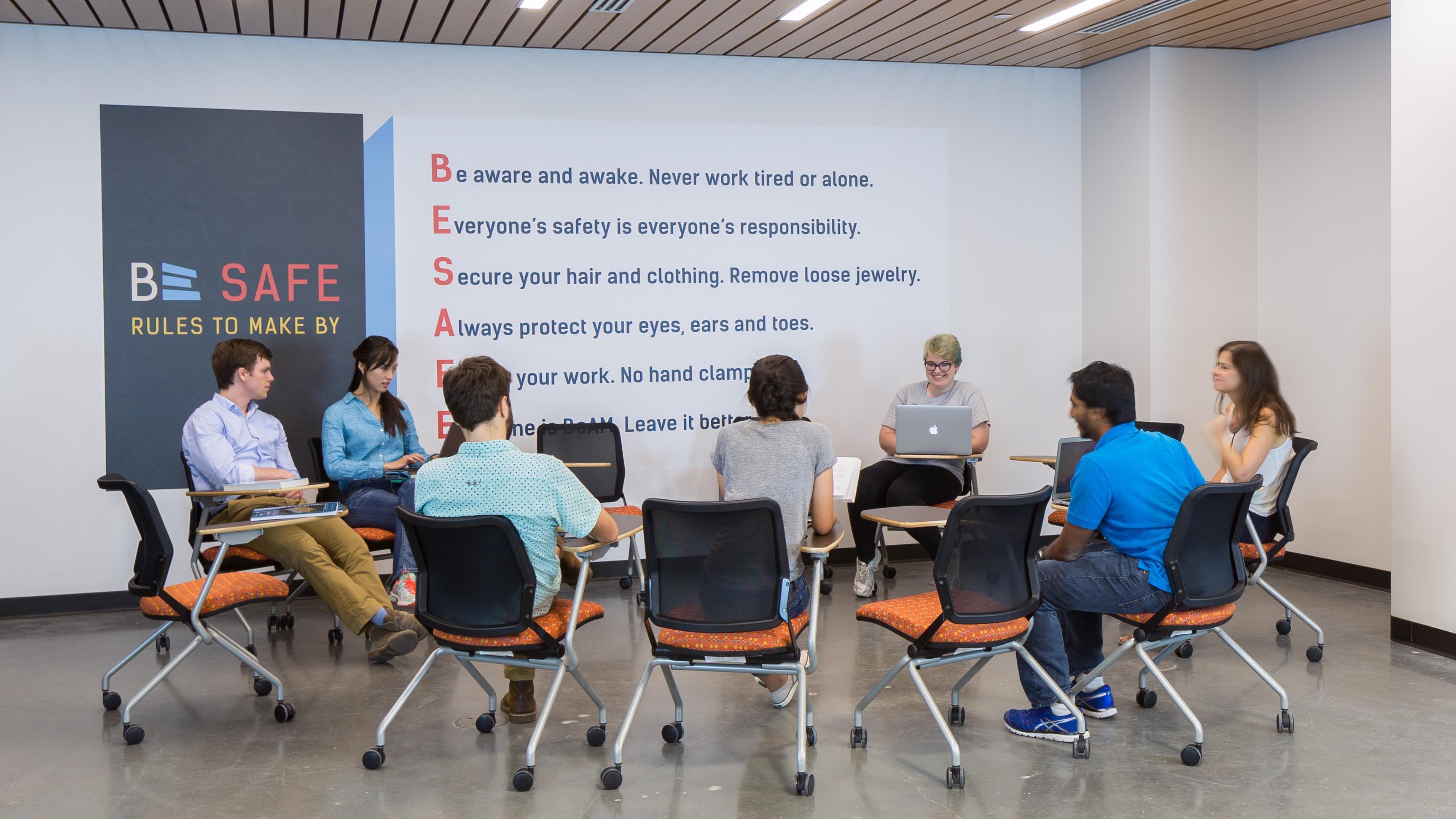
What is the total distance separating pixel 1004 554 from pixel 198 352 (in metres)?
4.72

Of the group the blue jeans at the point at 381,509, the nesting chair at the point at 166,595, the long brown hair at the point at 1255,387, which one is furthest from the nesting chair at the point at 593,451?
the long brown hair at the point at 1255,387

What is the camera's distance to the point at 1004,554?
338 cm

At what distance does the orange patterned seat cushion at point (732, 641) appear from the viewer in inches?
131

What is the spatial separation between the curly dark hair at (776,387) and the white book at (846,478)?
0.85m

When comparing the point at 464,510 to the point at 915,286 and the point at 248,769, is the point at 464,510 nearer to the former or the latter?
the point at 248,769

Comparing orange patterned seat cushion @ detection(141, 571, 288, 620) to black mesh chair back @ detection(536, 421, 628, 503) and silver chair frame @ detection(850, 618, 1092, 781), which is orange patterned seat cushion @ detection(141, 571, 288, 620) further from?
silver chair frame @ detection(850, 618, 1092, 781)

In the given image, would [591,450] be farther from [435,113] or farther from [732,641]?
[732,641]

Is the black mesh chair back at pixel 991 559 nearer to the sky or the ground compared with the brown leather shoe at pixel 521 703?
nearer to the sky

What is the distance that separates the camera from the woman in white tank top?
4.68 meters

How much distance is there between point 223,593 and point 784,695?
2150 millimetres

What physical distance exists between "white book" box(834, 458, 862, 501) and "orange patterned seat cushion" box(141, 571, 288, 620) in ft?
7.57

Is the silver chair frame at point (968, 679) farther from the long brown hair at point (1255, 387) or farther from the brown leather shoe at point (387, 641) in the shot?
the brown leather shoe at point (387, 641)

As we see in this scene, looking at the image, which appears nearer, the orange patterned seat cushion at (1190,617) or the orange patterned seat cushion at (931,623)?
the orange patterned seat cushion at (931,623)

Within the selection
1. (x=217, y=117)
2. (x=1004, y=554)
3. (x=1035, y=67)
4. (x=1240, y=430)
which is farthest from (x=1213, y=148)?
(x=217, y=117)
